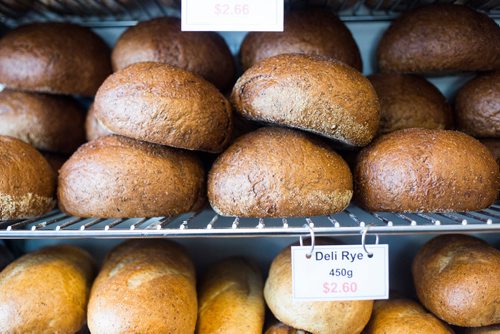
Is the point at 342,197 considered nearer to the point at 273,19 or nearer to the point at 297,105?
the point at 297,105

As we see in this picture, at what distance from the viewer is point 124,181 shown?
40.8 inches

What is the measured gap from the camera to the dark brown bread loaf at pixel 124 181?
104 cm

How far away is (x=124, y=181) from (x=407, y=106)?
2.87 feet

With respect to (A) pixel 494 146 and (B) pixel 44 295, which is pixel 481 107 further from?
(B) pixel 44 295

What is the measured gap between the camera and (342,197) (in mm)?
1078

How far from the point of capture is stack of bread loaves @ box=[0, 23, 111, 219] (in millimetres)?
1309

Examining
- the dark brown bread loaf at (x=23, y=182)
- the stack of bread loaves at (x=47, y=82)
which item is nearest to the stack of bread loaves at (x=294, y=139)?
the dark brown bread loaf at (x=23, y=182)

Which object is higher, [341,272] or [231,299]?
[341,272]

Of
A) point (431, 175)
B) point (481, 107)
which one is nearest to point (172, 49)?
point (431, 175)

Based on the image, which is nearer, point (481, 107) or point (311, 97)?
point (311, 97)

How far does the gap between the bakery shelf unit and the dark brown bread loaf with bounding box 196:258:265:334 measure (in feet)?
3.00

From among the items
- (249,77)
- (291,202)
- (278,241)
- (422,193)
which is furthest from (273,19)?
(278,241)

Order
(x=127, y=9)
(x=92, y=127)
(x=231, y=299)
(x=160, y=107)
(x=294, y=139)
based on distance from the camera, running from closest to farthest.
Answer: (x=160, y=107) → (x=294, y=139) → (x=231, y=299) → (x=92, y=127) → (x=127, y=9)

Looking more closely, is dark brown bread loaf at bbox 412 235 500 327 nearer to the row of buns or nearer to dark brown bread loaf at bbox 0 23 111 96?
the row of buns
